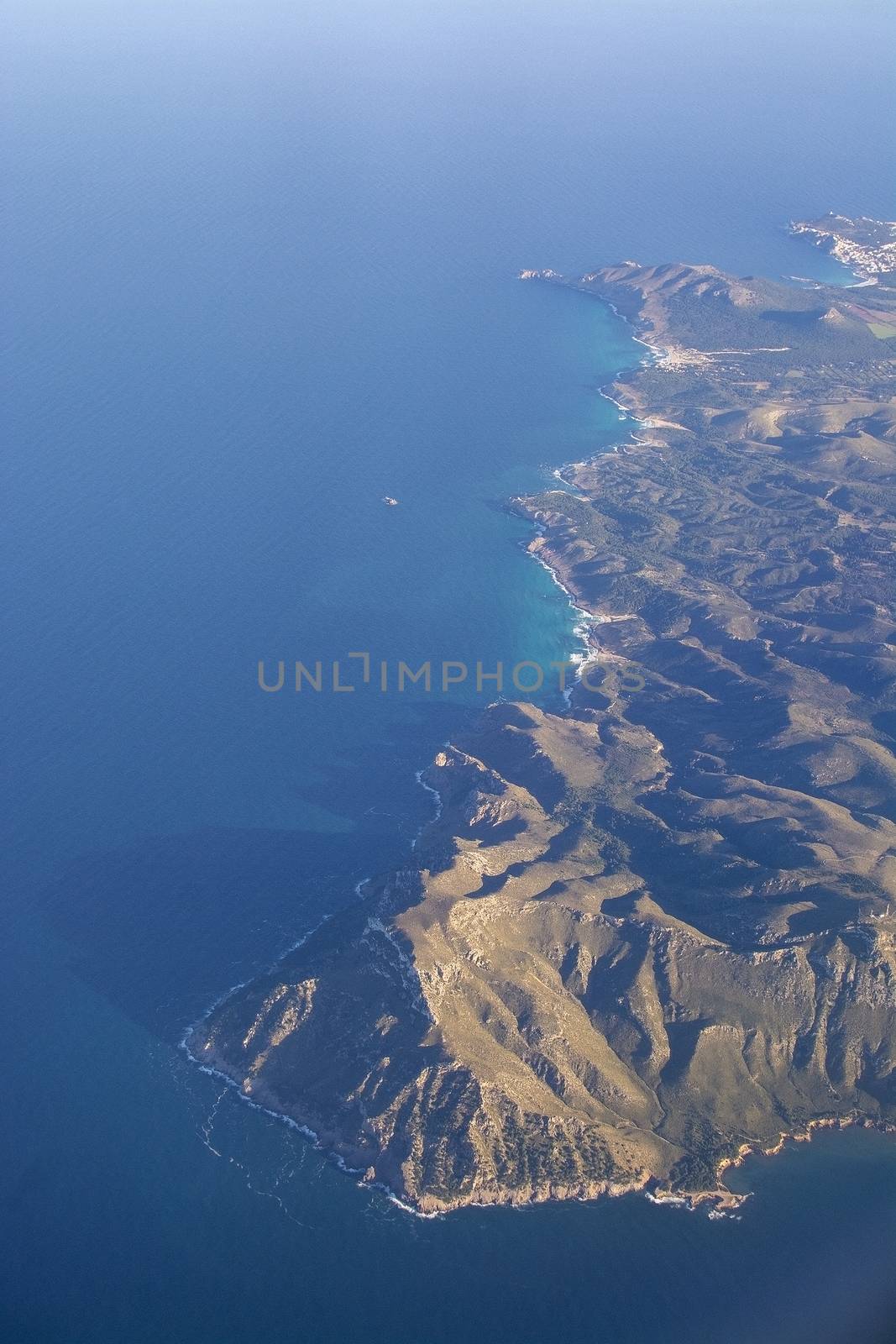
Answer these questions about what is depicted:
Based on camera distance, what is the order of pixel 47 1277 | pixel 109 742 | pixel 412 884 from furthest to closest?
pixel 109 742 → pixel 412 884 → pixel 47 1277

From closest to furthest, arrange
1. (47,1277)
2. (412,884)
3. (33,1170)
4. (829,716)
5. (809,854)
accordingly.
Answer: (47,1277) → (33,1170) → (412,884) → (809,854) → (829,716)

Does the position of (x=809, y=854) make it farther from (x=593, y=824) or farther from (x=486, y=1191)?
(x=486, y=1191)

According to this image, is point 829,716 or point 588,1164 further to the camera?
point 829,716

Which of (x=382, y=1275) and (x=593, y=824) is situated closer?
(x=382, y=1275)

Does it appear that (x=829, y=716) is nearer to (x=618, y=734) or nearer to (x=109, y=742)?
(x=618, y=734)

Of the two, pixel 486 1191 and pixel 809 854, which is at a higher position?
pixel 809 854

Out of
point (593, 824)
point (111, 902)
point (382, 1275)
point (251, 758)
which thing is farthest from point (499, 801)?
point (382, 1275)

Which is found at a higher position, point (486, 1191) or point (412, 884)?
point (412, 884)

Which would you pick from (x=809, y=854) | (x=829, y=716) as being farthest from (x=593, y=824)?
(x=829, y=716)

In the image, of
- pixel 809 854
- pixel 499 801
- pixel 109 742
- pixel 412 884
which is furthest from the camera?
pixel 109 742
